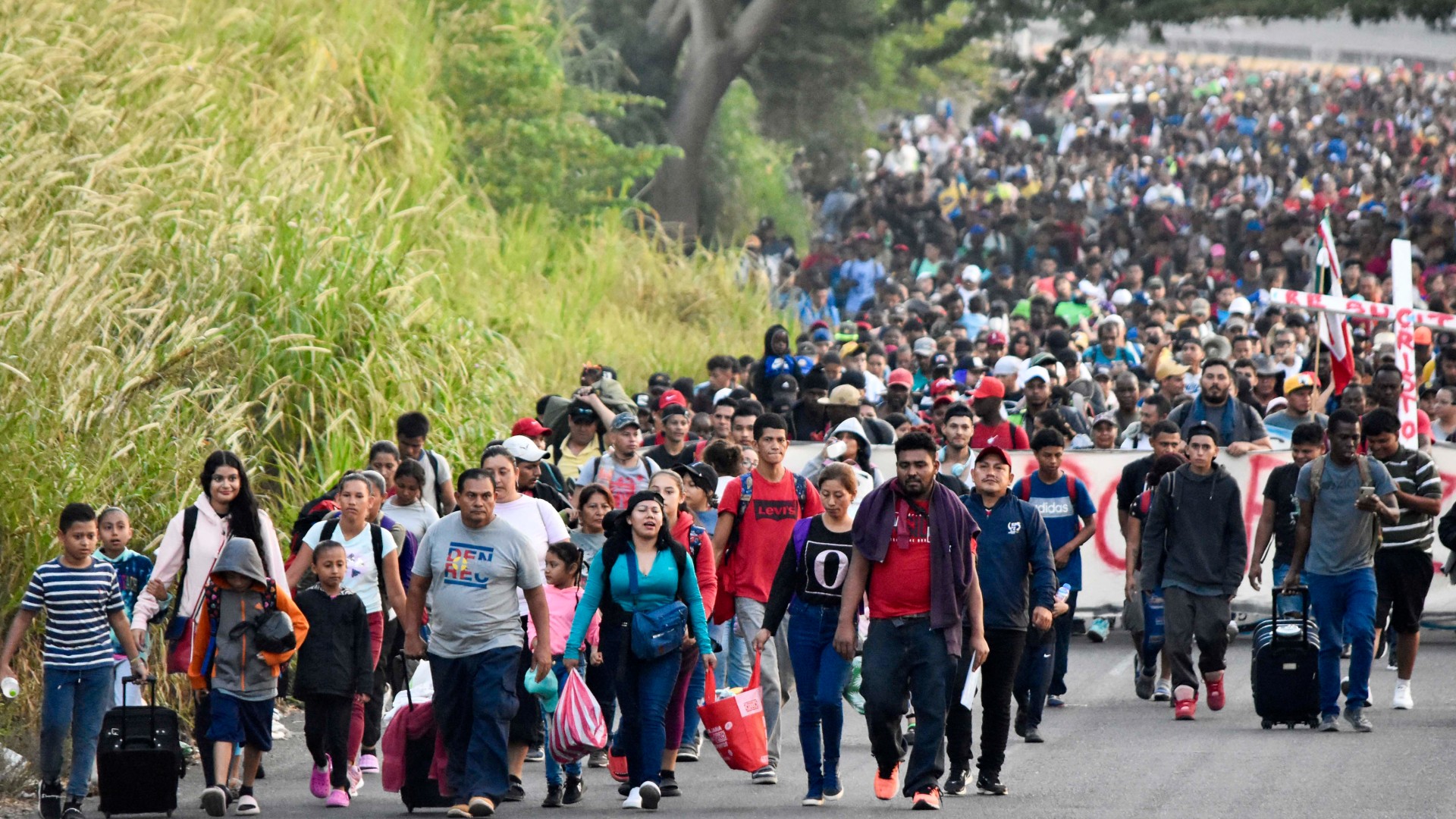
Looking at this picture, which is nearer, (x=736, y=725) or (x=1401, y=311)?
(x=736, y=725)

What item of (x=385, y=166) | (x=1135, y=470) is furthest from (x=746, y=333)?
(x=1135, y=470)

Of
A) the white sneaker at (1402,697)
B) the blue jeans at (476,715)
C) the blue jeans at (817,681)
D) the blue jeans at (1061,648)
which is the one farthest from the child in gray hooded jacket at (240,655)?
the white sneaker at (1402,697)

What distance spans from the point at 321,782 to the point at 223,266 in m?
5.86

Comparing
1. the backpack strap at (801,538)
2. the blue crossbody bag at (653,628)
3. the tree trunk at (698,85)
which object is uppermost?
the tree trunk at (698,85)

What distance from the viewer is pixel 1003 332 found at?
26703 millimetres

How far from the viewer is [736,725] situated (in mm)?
10719

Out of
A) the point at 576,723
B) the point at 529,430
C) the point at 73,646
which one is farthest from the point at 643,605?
the point at 529,430

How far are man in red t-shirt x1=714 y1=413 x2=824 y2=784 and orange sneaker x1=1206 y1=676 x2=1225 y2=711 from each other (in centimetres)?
313

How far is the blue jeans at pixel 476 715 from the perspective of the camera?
10266 mm

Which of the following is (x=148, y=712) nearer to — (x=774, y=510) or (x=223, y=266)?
(x=774, y=510)

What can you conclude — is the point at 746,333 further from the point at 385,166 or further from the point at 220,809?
the point at 220,809

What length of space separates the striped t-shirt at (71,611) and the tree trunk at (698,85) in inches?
935

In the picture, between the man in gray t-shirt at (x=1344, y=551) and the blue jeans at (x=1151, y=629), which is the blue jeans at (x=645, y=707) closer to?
the man in gray t-shirt at (x=1344, y=551)

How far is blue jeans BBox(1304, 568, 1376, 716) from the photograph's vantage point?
1270 centimetres
